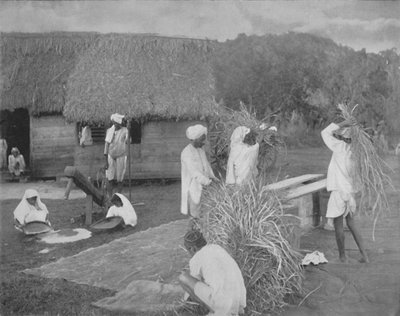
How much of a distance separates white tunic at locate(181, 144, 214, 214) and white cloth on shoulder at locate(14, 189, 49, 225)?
1434 mm

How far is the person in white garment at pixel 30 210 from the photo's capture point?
506 cm

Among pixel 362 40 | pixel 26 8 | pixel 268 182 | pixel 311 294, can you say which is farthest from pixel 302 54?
pixel 26 8

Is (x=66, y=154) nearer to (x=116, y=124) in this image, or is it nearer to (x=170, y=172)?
(x=116, y=124)

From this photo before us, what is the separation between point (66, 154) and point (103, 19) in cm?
149

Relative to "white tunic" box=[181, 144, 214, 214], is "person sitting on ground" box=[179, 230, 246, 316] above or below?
below

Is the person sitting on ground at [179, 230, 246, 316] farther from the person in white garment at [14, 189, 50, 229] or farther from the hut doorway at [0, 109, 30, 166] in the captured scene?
the hut doorway at [0, 109, 30, 166]

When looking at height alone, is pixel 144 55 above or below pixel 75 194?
above

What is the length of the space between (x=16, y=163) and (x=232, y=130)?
2.29 meters

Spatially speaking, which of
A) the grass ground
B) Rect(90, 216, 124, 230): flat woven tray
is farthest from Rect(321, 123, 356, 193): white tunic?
Rect(90, 216, 124, 230): flat woven tray

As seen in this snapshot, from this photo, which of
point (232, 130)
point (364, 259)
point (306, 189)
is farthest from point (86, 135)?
point (364, 259)

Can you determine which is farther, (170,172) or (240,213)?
(170,172)

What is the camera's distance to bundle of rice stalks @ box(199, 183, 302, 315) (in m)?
4.61

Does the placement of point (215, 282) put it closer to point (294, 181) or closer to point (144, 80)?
point (294, 181)

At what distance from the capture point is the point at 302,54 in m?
5.54
